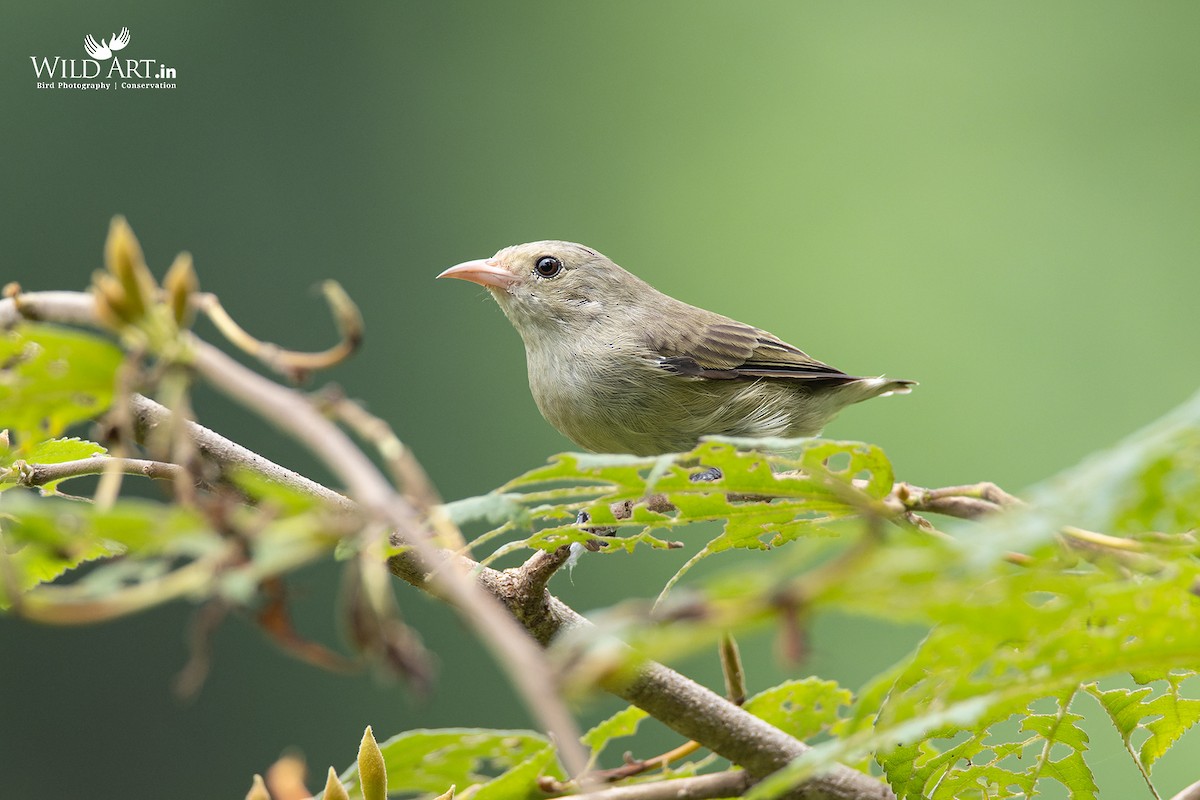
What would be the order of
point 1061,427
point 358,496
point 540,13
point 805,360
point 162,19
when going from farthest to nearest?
1. point 540,13
2. point 162,19
3. point 1061,427
4. point 805,360
5. point 358,496

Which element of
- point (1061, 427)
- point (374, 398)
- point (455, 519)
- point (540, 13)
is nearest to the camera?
point (455, 519)

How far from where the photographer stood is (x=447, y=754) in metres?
1.96

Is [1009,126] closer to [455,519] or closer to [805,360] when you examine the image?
[805,360]

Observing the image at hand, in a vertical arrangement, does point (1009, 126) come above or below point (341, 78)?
below

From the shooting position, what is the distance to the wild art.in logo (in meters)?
10.6

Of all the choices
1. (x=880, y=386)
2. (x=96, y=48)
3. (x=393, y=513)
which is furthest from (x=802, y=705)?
(x=96, y=48)

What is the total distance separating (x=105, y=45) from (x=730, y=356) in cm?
833

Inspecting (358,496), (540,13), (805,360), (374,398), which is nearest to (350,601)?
(358,496)

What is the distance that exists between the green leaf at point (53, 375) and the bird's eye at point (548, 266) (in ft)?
13.5

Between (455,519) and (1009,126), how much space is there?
451 inches

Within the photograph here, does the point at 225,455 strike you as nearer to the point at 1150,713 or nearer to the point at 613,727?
the point at 613,727

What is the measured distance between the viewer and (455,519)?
119cm

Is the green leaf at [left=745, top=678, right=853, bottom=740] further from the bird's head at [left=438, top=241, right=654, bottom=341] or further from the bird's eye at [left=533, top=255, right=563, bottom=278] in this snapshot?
the bird's eye at [left=533, top=255, right=563, bottom=278]

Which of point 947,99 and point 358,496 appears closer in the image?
point 358,496
